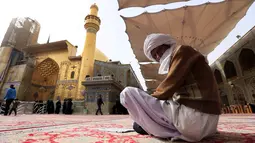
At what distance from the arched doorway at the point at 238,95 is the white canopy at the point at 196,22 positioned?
3.53 m

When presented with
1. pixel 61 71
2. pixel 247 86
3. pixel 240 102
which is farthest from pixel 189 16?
pixel 61 71

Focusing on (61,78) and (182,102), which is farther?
(61,78)

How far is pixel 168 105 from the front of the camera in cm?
107

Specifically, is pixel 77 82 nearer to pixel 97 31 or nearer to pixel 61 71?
pixel 61 71

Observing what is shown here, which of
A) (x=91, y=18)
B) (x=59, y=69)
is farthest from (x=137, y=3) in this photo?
(x=59, y=69)

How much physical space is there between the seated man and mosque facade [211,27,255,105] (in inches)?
429

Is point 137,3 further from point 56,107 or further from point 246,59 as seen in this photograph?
point 56,107

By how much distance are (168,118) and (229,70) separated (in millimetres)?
13318

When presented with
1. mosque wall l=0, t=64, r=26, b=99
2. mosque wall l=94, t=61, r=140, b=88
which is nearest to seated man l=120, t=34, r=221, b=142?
mosque wall l=94, t=61, r=140, b=88

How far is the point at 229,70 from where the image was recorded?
11633 mm

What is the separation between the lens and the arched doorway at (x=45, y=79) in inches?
672

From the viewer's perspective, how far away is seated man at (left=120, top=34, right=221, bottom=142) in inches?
38.4

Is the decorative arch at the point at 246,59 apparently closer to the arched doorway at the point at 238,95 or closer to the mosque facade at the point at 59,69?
the arched doorway at the point at 238,95

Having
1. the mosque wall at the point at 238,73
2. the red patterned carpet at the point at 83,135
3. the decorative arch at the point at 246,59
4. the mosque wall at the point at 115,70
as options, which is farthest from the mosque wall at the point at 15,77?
the decorative arch at the point at 246,59
